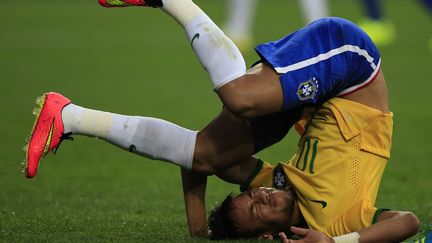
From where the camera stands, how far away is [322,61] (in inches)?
193

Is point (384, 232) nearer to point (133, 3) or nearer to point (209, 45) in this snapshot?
point (209, 45)

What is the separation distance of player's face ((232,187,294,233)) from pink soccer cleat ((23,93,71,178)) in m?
0.94

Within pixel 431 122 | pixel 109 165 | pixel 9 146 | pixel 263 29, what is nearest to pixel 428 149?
pixel 431 122

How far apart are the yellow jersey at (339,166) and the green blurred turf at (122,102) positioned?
676mm

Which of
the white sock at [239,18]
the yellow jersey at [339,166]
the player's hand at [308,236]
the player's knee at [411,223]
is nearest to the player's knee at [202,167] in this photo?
the yellow jersey at [339,166]

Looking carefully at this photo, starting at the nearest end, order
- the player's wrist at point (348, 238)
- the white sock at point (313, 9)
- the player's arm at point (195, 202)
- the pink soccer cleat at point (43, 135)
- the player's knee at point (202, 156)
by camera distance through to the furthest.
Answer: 1. the player's wrist at point (348, 238)
2. the pink soccer cleat at point (43, 135)
3. the player's knee at point (202, 156)
4. the player's arm at point (195, 202)
5. the white sock at point (313, 9)

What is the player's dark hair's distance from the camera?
5.07 meters

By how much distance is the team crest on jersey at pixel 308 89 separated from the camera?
483 centimetres

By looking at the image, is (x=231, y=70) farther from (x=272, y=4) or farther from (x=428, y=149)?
(x=272, y=4)

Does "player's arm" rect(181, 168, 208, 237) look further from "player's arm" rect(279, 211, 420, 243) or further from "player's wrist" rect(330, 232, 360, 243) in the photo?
"player's wrist" rect(330, 232, 360, 243)

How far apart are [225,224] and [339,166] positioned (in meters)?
0.65

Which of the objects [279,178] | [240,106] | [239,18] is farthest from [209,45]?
[239,18]

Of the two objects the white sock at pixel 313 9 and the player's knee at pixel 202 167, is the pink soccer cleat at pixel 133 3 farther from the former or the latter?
the white sock at pixel 313 9

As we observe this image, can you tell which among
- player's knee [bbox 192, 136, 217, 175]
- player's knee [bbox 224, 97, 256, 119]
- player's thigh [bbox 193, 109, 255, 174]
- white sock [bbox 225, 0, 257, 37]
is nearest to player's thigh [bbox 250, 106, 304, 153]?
player's thigh [bbox 193, 109, 255, 174]
